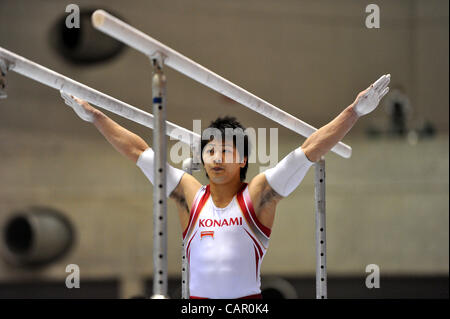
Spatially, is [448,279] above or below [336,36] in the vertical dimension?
below

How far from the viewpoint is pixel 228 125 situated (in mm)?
3775

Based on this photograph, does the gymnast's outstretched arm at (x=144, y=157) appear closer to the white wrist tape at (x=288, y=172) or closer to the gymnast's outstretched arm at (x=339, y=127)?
the white wrist tape at (x=288, y=172)

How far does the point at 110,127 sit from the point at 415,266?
8.08 meters

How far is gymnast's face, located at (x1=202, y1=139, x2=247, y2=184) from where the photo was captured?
3639 mm

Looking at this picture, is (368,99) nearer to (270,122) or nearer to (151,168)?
(151,168)

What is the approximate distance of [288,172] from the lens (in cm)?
355

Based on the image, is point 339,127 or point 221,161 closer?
point 339,127

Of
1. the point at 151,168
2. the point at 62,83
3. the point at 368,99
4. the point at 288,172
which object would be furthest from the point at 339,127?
the point at 62,83

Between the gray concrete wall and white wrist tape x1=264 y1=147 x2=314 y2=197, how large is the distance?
6810mm

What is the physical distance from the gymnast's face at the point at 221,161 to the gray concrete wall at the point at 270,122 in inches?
263

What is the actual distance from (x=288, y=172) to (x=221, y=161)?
1.42ft
